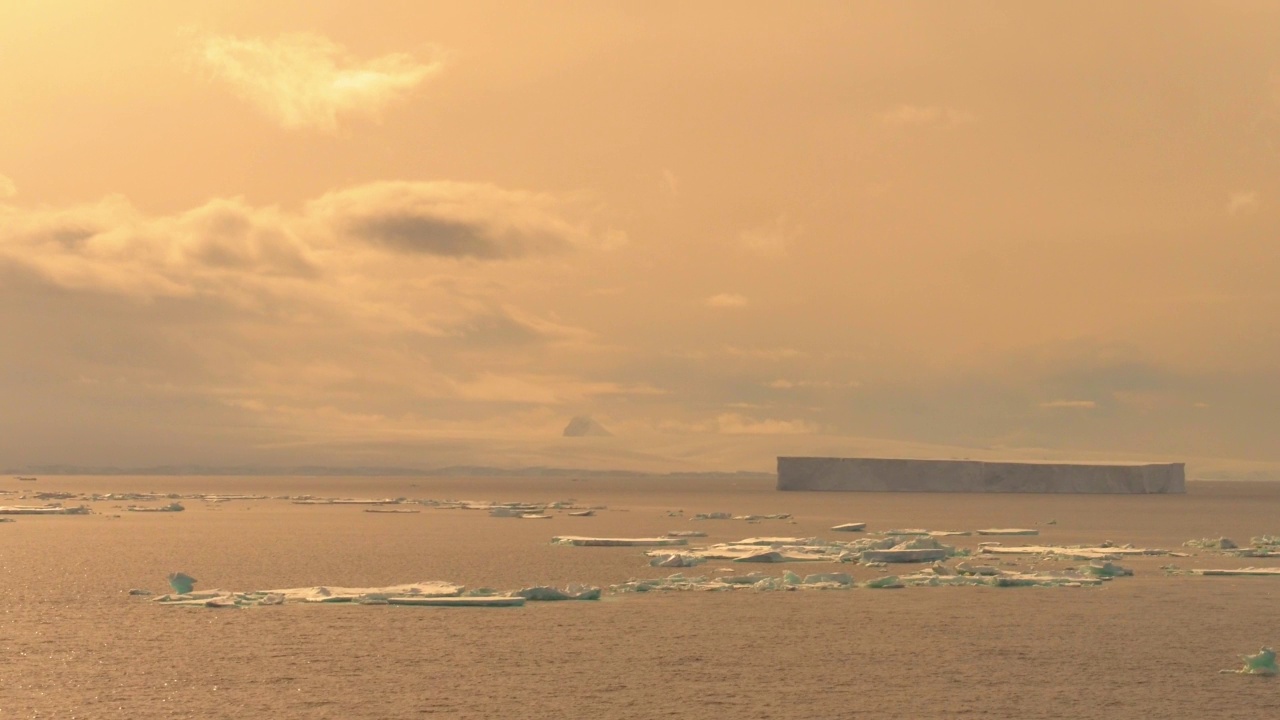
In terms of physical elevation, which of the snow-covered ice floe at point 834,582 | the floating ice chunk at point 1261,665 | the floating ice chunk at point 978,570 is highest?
the floating ice chunk at point 978,570

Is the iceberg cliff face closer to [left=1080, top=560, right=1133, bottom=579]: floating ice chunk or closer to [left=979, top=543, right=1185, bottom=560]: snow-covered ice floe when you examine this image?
[left=979, top=543, right=1185, bottom=560]: snow-covered ice floe

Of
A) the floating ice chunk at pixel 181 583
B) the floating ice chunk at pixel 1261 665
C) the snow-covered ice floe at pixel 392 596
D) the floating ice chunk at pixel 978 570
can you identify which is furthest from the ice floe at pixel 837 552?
the floating ice chunk at pixel 1261 665

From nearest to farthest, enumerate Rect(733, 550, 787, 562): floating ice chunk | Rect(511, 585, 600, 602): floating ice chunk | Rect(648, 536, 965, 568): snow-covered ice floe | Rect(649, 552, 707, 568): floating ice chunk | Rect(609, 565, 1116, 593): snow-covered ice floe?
Rect(511, 585, 600, 602): floating ice chunk
Rect(609, 565, 1116, 593): snow-covered ice floe
Rect(649, 552, 707, 568): floating ice chunk
Rect(648, 536, 965, 568): snow-covered ice floe
Rect(733, 550, 787, 562): floating ice chunk

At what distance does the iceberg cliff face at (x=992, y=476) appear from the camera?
88.9 m

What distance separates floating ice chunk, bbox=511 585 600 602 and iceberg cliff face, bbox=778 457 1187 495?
227 feet

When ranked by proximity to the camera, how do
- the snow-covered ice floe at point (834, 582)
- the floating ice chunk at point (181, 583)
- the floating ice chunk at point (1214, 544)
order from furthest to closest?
1. the floating ice chunk at point (1214, 544)
2. the snow-covered ice floe at point (834, 582)
3. the floating ice chunk at point (181, 583)

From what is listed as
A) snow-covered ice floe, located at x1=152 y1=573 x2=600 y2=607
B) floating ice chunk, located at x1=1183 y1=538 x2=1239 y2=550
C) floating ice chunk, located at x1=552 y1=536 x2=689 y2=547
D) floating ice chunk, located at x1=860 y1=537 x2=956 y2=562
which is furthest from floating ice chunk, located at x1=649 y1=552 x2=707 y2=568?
floating ice chunk, located at x1=1183 y1=538 x2=1239 y2=550

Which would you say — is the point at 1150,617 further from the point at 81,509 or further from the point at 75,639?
the point at 81,509

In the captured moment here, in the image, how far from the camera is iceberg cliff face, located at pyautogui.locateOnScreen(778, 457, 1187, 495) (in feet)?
292

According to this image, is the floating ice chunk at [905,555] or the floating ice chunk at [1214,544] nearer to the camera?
the floating ice chunk at [905,555]

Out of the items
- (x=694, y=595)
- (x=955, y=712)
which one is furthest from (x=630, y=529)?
(x=955, y=712)

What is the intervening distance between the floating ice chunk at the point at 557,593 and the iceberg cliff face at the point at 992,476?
227ft

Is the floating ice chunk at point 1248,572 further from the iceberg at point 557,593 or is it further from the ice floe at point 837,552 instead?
the iceberg at point 557,593

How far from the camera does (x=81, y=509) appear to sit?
2325 inches
